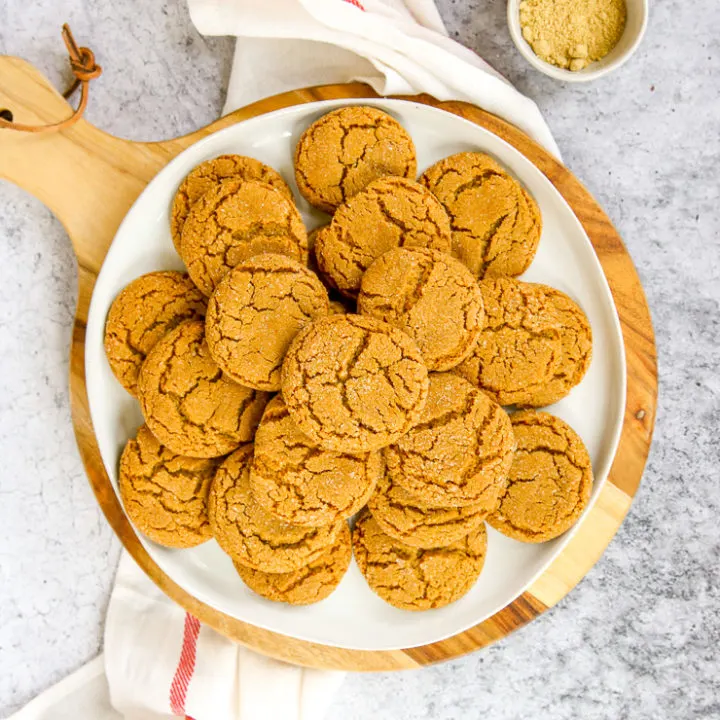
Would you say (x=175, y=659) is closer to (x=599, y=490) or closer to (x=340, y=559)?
(x=340, y=559)

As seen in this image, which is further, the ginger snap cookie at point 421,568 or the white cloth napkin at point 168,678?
the white cloth napkin at point 168,678

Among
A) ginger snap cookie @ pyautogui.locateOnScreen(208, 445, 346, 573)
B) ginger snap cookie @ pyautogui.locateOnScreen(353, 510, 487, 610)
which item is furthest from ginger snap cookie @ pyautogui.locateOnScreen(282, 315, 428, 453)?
ginger snap cookie @ pyautogui.locateOnScreen(353, 510, 487, 610)

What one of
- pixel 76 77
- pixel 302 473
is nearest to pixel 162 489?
pixel 302 473

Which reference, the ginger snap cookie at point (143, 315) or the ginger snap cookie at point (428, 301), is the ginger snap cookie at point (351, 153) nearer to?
the ginger snap cookie at point (428, 301)

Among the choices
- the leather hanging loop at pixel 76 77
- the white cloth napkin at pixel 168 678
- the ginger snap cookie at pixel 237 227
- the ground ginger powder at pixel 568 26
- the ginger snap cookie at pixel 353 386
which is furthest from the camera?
the white cloth napkin at pixel 168 678

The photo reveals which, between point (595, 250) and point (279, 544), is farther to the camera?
point (595, 250)

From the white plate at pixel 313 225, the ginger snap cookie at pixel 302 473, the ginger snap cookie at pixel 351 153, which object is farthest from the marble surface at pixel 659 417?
the ginger snap cookie at pixel 302 473

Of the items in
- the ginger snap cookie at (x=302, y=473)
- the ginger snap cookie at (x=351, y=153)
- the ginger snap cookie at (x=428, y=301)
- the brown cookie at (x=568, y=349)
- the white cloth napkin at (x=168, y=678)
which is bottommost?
the white cloth napkin at (x=168, y=678)

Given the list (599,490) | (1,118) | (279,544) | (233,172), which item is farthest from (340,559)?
(1,118)
